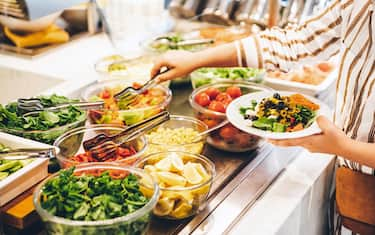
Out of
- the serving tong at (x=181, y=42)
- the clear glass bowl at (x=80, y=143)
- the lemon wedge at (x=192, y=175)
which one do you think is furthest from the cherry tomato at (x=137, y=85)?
the lemon wedge at (x=192, y=175)

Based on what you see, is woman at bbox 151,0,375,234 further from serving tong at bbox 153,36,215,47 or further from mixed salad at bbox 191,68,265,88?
serving tong at bbox 153,36,215,47

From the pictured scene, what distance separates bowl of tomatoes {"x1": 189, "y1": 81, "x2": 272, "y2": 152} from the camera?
154cm

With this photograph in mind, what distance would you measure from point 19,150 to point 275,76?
1112 millimetres

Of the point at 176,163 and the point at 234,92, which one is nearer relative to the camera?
the point at 176,163

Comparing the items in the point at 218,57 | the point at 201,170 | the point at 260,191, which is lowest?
the point at 260,191

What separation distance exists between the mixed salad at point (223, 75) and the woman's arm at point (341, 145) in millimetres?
546

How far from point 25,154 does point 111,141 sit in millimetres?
206

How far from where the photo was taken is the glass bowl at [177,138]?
1.39m

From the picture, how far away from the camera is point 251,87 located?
1764 mm

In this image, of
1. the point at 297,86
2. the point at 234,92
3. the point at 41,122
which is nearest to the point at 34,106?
the point at 41,122

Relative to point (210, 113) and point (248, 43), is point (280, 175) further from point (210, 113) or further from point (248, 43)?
point (248, 43)

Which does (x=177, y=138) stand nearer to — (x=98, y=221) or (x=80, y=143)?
(x=80, y=143)

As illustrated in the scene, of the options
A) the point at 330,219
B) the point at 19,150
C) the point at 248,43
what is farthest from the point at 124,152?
the point at 330,219

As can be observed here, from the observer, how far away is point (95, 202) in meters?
1.05
